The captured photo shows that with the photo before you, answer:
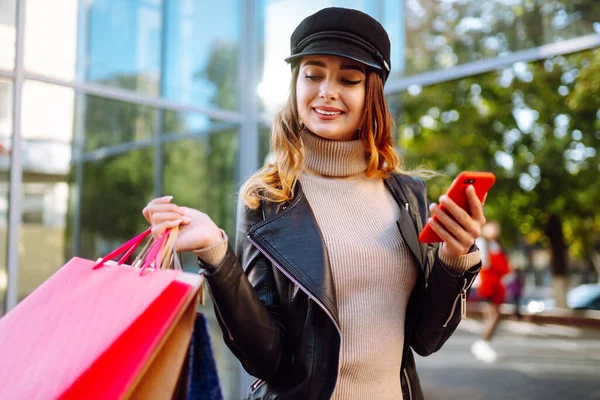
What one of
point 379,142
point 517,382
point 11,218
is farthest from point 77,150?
point 517,382

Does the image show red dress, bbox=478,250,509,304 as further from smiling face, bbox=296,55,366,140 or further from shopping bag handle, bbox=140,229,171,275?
shopping bag handle, bbox=140,229,171,275

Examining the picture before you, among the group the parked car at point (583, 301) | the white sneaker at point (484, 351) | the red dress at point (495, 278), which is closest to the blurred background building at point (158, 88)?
the red dress at point (495, 278)

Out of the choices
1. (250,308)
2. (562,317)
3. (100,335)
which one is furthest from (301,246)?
(562,317)

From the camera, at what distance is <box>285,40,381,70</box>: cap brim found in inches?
54.5

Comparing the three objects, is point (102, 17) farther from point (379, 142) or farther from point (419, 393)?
point (419, 393)

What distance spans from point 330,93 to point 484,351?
31.4ft

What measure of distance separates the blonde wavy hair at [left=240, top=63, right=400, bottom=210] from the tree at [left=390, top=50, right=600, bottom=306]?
11.3 m

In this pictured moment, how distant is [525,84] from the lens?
12.8 m

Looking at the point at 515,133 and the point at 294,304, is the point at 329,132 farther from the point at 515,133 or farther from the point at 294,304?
the point at 515,133

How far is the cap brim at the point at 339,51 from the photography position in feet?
4.54

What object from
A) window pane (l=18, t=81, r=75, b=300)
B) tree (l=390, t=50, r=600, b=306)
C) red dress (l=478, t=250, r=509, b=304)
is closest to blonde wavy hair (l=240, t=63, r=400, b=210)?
window pane (l=18, t=81, r=75, b=300)

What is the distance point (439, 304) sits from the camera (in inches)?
54.7

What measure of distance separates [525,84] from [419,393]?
1240cm

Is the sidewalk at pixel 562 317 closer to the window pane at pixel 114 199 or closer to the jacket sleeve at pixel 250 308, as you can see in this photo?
the window pane at pixel 114 199
